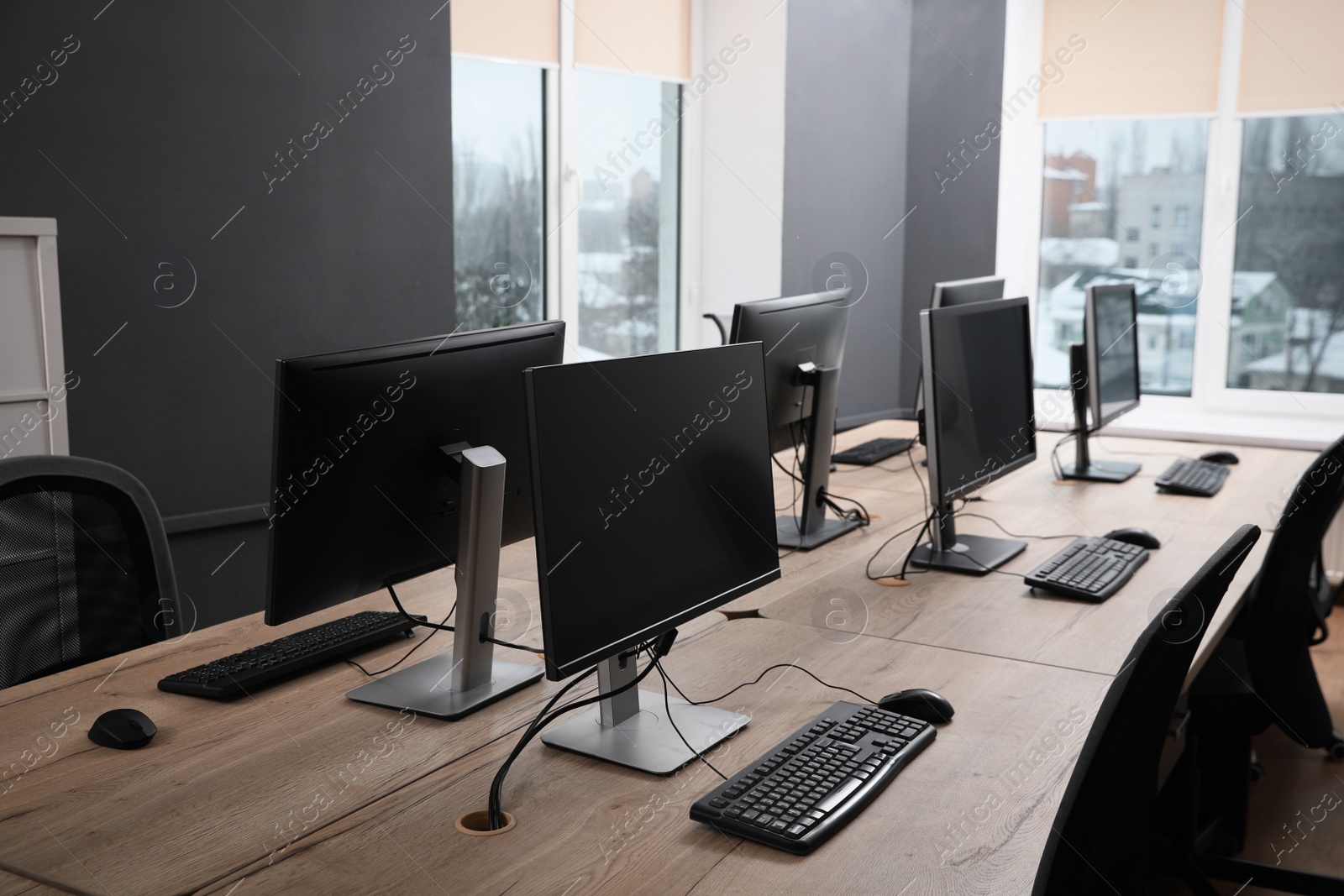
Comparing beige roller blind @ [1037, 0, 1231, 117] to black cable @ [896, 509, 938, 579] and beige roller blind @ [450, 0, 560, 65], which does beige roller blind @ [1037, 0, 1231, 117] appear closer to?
beige roller blind @ [450, 0, 560, 65]

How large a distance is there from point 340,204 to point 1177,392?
147 inches

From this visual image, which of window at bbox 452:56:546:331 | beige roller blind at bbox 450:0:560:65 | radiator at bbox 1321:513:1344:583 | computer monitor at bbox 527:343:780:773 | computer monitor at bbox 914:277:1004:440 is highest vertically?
beige roller blind at bbox 450:0:560:65

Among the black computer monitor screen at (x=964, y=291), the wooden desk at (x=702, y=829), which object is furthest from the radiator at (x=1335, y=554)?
the wooden desk at (x=702, y=829)

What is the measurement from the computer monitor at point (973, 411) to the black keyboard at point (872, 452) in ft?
3.10

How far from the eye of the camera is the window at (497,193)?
3.77m

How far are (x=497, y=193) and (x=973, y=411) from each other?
7.19ft

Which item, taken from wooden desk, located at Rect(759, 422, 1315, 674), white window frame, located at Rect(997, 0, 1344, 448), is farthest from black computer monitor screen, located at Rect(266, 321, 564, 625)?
white window frame, located at Rect(997, 0, 1344, 448)

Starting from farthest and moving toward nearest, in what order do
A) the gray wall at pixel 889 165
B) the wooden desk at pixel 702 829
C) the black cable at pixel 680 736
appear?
the gray wall at pixel 889 165, the black cable at pixel 680 736, the wooden desk at pixel 702 829

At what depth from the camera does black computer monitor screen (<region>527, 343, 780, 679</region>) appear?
125 cm

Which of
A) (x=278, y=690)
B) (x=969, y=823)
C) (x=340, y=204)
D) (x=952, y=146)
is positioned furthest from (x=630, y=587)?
(x=952, y=146)

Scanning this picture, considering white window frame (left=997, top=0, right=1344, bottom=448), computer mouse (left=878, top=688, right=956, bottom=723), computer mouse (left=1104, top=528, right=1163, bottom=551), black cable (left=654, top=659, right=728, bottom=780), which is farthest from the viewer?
white window frame (left=997, top=0, right=1344, bottom=448)

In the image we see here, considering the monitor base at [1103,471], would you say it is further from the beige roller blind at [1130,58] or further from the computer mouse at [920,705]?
the beige roller blind at [1130,58]

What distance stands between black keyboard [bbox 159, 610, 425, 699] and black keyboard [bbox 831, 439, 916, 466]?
190 centimetres

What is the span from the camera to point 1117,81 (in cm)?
483
